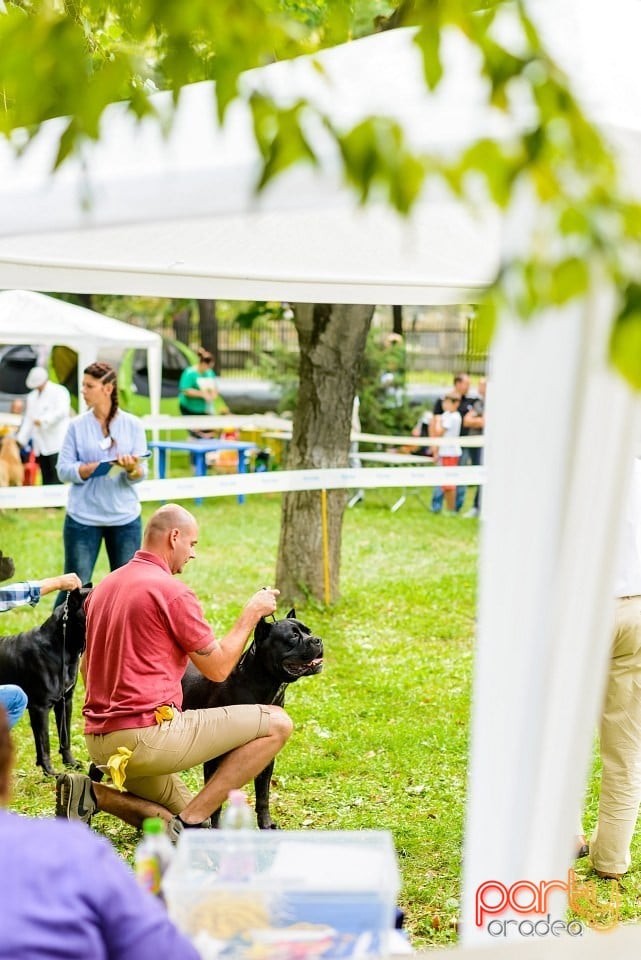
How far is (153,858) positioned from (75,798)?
221 centimetres

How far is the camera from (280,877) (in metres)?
2.41

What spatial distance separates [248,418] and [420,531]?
13.3ft

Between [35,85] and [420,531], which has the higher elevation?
[35,85]

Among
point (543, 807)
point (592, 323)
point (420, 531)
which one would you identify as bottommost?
point (420, 531)

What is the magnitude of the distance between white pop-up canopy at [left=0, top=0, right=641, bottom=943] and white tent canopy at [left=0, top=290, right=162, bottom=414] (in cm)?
918

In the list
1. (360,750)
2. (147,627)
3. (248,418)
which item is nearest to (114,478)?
(360,750)

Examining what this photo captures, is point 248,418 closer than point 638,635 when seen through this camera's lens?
No

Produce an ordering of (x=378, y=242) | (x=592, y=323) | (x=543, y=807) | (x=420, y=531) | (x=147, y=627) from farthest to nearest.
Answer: (x=420, y=531)
(x=378, y=242)
(x=147, y=627)
(x=543, y=807)
(x=592, y=323)

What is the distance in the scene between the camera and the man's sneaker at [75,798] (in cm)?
445

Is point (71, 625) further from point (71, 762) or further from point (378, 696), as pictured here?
point (378, 696)

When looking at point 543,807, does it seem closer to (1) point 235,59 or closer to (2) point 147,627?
(1) point 235,59

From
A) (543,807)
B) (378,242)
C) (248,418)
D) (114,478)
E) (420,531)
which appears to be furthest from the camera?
(248,418)

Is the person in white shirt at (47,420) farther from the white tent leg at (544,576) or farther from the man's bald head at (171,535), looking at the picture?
the white tent leg at (544,576)

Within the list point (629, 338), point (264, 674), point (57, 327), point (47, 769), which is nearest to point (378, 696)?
point (47, 769)
